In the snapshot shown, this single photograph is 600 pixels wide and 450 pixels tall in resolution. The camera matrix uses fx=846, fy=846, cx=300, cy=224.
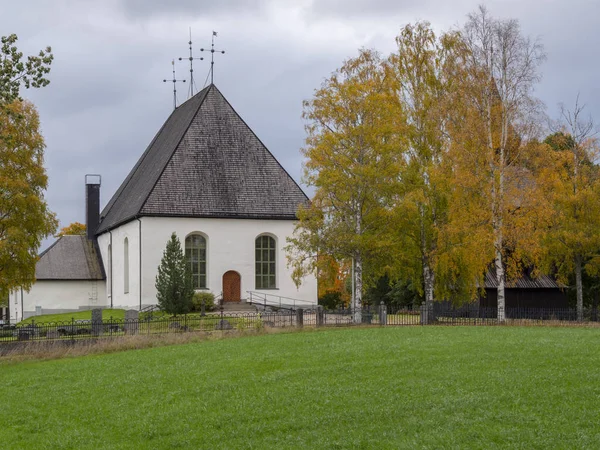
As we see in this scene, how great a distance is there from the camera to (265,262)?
44.3m

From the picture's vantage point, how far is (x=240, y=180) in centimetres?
4469

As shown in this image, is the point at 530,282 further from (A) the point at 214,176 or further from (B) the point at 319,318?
(A) the point at 214,176

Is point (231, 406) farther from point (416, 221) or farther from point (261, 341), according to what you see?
point (416, 221)

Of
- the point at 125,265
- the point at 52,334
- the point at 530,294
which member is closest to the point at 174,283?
the point at 125,265

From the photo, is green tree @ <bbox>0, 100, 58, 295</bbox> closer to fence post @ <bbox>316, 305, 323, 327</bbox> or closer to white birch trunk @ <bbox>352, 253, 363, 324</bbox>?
fence post @ <bbox>316, 305, 323, 327</bbox>

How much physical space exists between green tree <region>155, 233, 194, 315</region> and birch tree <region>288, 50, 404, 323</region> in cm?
718

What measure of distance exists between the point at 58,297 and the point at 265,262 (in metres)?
14.4

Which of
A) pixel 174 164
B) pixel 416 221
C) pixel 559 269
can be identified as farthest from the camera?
pixel 174 164

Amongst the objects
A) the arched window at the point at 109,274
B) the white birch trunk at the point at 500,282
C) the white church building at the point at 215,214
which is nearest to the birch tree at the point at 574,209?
the white birch trunk at the point at 500,282

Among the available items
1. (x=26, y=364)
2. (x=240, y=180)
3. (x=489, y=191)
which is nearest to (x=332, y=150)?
(x=489, y=191)

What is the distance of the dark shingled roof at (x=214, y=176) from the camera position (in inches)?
1705

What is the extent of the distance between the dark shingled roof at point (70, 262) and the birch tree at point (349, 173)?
22.3 m

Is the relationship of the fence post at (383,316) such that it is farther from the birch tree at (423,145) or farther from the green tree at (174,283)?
the green tree at (174,283)

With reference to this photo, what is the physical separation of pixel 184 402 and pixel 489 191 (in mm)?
20391
